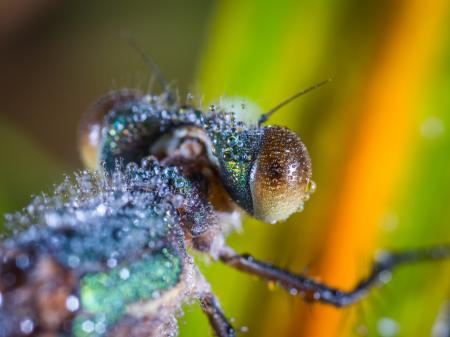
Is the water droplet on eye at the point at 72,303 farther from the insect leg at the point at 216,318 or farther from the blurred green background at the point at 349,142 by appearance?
the blurred green background at the point at 349,142

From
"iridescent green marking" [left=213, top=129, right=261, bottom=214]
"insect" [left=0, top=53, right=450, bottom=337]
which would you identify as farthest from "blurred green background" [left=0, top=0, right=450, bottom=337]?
"iridescent green marking" [left=213, top=129, right=261, bottom=214]

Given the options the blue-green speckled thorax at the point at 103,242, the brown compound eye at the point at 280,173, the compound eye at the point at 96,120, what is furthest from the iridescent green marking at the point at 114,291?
the compound eye at the point at 96,120

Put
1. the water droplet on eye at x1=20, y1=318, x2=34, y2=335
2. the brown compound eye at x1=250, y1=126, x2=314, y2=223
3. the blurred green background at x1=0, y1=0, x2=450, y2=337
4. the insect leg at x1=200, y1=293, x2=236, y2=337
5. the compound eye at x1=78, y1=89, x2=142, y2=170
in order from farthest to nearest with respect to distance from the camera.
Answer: the blurred green background at x1=0, y1=0, x2=450, y2=337 → the compound eye at x1=78, y1=89, x2=142, y2=170 → the insect leg at x1=200, y1=293, x2=236, y2=337 → the brown compound eye at x1=250, y1=126, x2=314, y2=223 → the water droplet on eye at x1=20, y1=318, x2=34, y2=335

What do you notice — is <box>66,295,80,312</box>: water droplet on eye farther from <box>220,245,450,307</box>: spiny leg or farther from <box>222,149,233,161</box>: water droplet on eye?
<box>220,245,450,307</box>: spiny leg

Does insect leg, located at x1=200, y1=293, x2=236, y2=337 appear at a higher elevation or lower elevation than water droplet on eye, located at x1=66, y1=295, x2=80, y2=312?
higher

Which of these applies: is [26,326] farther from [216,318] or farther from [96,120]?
[96,120]

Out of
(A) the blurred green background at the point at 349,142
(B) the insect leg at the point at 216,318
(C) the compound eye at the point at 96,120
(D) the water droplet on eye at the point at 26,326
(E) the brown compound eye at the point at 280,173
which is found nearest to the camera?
(D) the water droplet on eye at the point at 26,326

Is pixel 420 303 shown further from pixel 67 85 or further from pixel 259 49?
pixel 67 85
